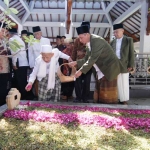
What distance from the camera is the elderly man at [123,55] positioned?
13.6 feet

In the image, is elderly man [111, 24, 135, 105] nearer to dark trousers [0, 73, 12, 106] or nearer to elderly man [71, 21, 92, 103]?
elderly man [71, 21, 92, 103]

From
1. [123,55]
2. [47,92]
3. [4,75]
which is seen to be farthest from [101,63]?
[4,75]

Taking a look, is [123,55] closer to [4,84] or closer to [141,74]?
[4,84]

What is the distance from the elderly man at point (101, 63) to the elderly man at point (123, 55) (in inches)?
6.2

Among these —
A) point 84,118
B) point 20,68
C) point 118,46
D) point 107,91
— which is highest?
point 118,46

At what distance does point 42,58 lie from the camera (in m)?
3.80

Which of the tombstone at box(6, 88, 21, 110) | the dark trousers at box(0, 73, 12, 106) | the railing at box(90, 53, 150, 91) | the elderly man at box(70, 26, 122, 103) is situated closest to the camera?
the tombstone at box(6, 88, 21, 110)

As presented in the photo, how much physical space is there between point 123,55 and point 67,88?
1293 millimetres

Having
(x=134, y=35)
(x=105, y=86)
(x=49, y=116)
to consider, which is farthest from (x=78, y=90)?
(x=134, y=35)

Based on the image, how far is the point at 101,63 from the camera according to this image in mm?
3918

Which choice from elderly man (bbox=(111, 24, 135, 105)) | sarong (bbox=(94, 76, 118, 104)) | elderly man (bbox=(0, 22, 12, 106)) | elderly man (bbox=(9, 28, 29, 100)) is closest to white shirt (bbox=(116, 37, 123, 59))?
elderly man (bbox=(111, 24, 135, 105))

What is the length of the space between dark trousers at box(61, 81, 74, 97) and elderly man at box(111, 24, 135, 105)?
0.97m

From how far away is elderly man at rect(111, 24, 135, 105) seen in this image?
4.16 m

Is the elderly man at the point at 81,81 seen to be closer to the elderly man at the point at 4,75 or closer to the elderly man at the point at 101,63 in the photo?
the elderly man at the point at 101,63
